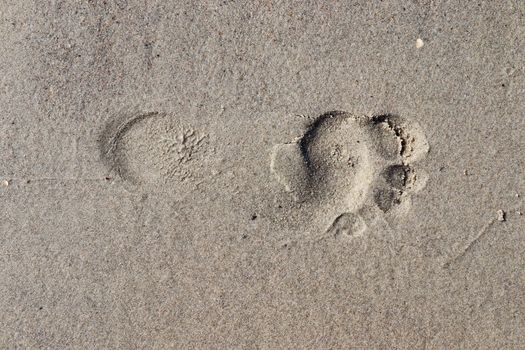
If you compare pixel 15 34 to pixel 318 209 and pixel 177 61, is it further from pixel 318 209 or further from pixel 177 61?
pixel 318 209

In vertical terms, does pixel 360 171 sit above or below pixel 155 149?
below

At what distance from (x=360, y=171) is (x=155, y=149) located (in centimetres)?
91

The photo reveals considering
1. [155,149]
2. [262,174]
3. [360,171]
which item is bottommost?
[360,171]

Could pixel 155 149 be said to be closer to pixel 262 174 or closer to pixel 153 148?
pixel 153 148

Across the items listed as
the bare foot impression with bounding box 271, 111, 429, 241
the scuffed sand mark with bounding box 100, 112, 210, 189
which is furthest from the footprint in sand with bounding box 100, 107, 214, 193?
the bare foot impression with bounding box 271, 111, 429, 241

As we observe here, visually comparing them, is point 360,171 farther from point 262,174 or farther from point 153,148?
point 153,148

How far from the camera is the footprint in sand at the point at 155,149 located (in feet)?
7.05

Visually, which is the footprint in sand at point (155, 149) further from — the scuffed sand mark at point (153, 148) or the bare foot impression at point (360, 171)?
the bare foot impression at point (360, 171)

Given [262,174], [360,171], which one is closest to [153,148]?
[262,174]

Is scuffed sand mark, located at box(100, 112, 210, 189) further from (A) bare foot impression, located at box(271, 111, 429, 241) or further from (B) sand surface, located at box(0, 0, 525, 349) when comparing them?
(A) bare foot impression, located at box(271, 111, 429, 241)

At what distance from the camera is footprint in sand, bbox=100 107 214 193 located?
215cm

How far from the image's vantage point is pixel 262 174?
2143mm

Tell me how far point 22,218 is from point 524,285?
7.32 feet

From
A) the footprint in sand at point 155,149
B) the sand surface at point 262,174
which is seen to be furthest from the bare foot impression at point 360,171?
the footprint in sand at point 155,149
